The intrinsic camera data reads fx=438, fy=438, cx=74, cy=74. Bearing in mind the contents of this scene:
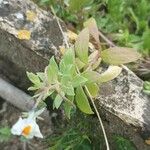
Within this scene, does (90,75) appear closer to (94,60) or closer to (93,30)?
(94,60)

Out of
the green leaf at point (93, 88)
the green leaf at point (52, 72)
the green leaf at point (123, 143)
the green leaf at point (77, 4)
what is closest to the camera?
the green leaf at point (52, 72)

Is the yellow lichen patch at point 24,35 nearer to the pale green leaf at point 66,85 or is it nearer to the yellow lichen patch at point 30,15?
the yellow lichen patch at point 30,15

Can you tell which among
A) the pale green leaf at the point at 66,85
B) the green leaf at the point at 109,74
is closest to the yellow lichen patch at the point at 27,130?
the pale green leaf at the point at 66,85

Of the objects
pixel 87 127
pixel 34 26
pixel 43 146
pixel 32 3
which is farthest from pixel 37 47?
pixel 43 146

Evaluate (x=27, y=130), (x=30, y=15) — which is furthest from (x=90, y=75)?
(x=30, y=15)

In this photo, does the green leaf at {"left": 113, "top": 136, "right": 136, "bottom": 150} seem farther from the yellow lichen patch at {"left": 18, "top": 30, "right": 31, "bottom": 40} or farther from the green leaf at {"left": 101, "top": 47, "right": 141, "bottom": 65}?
the yellow lichen patch at {"left": 18, "top": 30, "right": 31, "bottom": 40}

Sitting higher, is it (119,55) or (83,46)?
(83,46)
